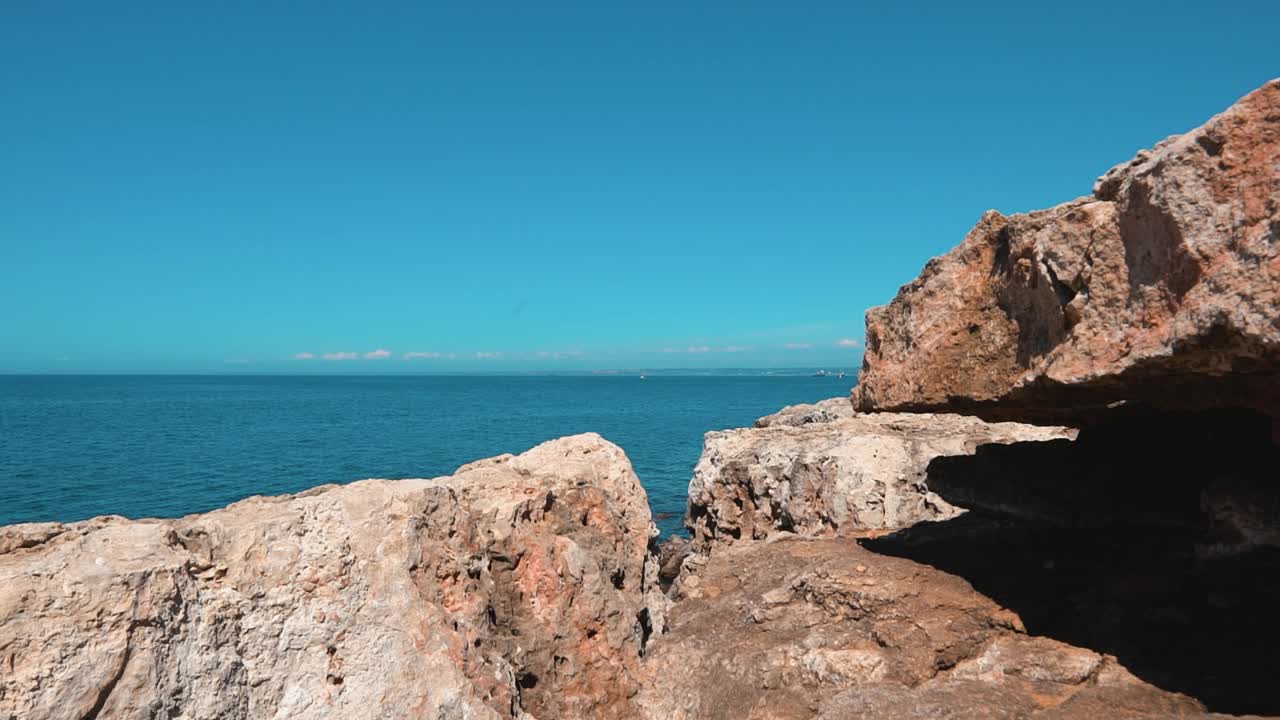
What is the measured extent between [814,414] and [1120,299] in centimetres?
3020

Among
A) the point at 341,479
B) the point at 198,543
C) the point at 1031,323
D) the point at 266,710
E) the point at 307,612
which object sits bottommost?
the point at 341,479

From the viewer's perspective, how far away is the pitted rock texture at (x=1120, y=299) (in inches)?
264

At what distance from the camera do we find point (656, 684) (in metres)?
9.95

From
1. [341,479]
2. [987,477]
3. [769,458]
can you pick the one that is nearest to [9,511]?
[341,479]

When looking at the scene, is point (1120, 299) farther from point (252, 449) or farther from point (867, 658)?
point (252, 449)

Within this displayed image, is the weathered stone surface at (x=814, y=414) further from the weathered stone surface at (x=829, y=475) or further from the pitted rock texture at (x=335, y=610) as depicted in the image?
the pitted rock texture at (x=335, y=610)

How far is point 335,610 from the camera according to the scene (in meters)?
7.27

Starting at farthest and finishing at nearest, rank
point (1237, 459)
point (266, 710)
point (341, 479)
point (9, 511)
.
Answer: point (341, 479), point (9, 511), point (1237, 459), point (266, 710)

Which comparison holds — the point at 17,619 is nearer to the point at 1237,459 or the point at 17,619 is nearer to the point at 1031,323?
the point at 1031,323

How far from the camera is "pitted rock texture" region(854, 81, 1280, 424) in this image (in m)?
6.70

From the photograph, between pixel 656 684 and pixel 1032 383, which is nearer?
pixel 1032 383

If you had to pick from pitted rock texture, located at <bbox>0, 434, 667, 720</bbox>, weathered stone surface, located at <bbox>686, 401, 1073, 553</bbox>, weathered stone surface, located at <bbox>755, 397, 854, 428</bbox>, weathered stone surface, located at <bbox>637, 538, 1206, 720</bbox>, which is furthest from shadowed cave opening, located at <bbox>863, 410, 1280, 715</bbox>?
weathered stone surface, located at <bbox>755, 397, 854, 428</bbox>

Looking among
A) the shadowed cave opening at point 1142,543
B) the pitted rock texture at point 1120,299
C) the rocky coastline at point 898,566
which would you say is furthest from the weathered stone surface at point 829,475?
the pitted rock texture at point 1120,299

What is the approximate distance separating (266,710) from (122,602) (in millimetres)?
1534
